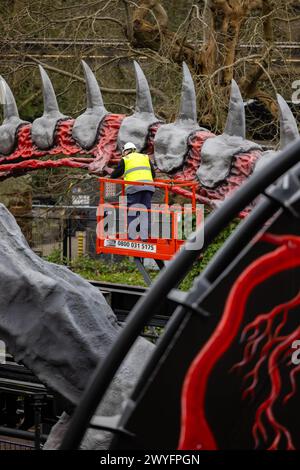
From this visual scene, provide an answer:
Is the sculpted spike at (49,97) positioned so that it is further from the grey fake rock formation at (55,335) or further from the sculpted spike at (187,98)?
the grey fake rock formation at (55,335)

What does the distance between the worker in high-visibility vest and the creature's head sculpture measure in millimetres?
140

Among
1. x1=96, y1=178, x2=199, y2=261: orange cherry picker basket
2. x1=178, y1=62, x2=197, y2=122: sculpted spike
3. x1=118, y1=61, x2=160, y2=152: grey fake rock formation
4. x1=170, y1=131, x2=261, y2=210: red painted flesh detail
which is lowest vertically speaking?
x1=96, y1=178, x2=199, y2=261: orange cherry picker basket

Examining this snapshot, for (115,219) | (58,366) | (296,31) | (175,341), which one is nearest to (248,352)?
(175,341)

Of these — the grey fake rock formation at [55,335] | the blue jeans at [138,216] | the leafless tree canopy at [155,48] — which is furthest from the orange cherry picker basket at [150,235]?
the grey fake rock formation at [55,335]

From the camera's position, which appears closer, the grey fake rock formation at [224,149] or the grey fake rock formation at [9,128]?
the grey fake rock formation at [224,149]

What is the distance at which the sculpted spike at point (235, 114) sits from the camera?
9.29 metres

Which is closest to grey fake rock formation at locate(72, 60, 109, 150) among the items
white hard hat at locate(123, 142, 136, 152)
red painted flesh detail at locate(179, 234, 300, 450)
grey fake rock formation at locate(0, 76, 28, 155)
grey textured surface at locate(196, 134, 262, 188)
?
white hard hat at locate(123, 142, 136, 152)

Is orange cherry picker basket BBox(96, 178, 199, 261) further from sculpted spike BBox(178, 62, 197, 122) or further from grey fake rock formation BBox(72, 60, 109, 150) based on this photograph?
sculpted spike BBox(178, 62, 197, 122)

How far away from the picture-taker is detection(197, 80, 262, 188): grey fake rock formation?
9.80 metres

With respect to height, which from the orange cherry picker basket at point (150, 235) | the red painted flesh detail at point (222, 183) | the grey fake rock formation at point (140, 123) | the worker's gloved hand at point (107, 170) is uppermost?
the grey fake rock formation at point (140, 123)

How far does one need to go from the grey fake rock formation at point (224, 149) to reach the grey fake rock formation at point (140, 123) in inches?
43.8

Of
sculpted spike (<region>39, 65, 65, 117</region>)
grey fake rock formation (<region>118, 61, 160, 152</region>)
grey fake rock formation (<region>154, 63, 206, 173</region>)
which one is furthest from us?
sculpted spike (<region>39, 65, 65, 117</region>)

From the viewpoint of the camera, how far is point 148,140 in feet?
37.0

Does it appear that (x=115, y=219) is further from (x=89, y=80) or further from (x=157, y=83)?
(x=157, y=83)
